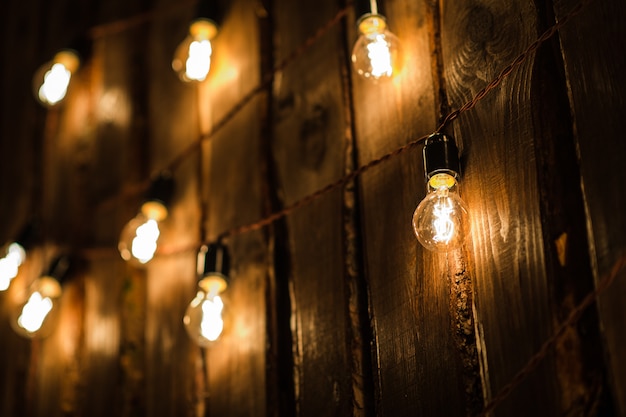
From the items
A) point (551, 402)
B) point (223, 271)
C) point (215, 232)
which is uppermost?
point (215, 232)

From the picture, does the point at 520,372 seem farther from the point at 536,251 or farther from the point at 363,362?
the point at 363,362

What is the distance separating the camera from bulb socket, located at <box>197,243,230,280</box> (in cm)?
199

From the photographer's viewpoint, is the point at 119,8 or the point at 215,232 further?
the point at 119,8

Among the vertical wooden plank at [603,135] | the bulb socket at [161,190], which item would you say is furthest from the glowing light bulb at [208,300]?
the vertical wooden plank at [603,135]

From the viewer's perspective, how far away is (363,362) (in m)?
1.61

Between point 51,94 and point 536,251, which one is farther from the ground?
point 51,94

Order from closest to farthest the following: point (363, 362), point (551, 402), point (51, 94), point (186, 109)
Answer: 1. point (551, 402)
2. point (363, 362)
3. point (186, 109)
4. point (51, 94)

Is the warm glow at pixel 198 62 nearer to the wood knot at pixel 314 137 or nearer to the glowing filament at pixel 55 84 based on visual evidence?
the wood knot at pixel 314 137

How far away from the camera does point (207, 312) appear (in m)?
1.90

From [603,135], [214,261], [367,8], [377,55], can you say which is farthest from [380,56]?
[214,261]

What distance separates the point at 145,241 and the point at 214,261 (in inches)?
11.9

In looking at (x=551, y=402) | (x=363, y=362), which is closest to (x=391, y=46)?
(x=363, y=362)

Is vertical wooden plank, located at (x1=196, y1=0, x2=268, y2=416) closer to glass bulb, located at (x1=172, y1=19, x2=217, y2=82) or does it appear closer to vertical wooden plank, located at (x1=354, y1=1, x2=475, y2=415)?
glass bulb, located at (x1=172, y1=19, x2=217, y2=82)

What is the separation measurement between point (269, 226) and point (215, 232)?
251 millimetres
